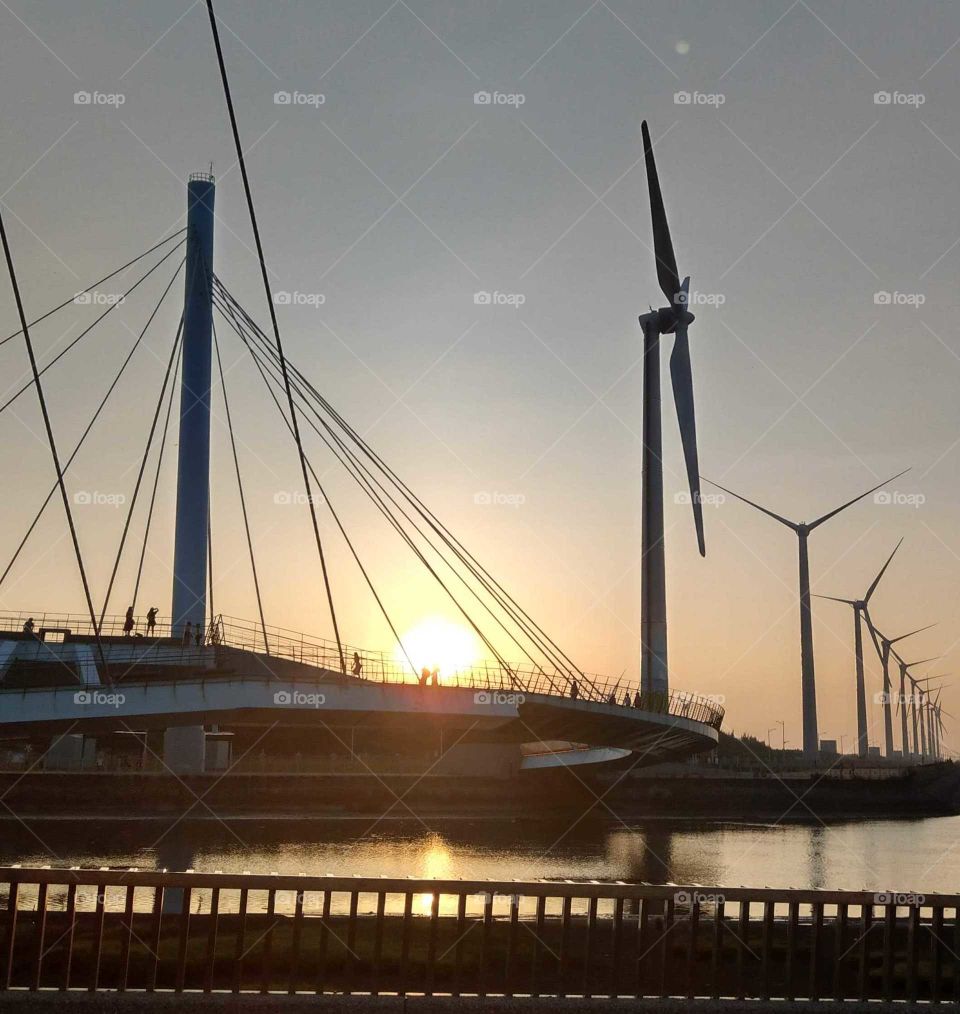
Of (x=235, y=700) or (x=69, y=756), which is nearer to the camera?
(x=235, y=700)

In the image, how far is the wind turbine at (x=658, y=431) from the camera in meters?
73.2

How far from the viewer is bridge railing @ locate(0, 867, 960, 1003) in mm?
14703

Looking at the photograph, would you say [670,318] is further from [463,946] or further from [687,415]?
[463,946]

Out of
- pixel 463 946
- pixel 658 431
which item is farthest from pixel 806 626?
pixel 463 946

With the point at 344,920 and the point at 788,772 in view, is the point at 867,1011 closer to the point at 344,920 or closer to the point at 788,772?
the point at 344,920

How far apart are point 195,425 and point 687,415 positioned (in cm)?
3014

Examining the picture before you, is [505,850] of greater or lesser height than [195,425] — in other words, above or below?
below

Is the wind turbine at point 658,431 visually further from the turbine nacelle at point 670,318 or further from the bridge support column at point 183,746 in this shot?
the bridge support column at point 183,746

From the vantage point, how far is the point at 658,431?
7725cm

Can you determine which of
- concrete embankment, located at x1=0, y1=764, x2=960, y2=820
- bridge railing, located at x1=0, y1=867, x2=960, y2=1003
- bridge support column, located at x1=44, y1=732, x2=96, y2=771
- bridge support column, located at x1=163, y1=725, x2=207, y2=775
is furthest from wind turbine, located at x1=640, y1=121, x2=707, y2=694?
bridge railing, located at x1=0, y1=867, x2=960, y2=1003

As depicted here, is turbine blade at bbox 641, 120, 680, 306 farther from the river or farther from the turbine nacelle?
the river

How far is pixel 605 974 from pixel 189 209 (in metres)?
49.6

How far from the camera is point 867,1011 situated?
14.9 m

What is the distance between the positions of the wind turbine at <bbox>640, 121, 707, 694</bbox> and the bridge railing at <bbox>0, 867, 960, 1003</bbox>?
173 feet
